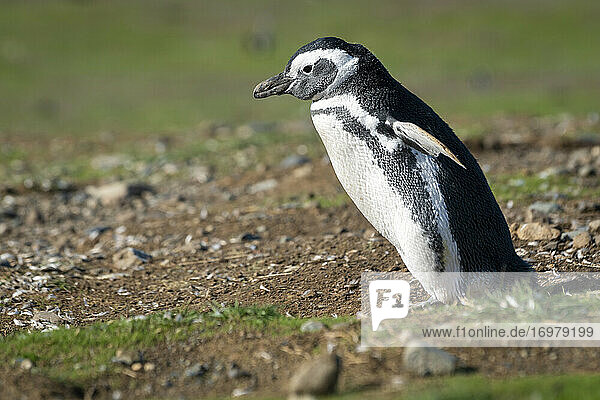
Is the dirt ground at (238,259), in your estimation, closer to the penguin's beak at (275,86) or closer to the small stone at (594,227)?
the small stone at (594,227)

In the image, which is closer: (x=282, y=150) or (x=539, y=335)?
(x=539, y=335)

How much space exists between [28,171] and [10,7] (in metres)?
20.2

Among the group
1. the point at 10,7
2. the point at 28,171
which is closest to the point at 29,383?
the point at 28,171

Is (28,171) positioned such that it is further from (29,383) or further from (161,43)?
(161,43)

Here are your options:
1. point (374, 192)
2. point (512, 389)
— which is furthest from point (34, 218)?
point (512, 389)

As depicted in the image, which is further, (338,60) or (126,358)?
(338,60)

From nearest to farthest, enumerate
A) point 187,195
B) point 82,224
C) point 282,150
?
point 82,224, point 187,195, point 282,150

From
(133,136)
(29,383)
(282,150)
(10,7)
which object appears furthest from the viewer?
(10,7)

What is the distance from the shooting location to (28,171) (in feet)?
41.0

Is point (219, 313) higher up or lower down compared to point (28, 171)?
lower down

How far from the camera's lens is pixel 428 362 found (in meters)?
4.02

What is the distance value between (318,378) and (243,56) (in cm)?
2340

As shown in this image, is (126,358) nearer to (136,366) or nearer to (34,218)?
(136,366)

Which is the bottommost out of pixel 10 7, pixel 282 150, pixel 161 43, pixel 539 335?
pixel 539 335
